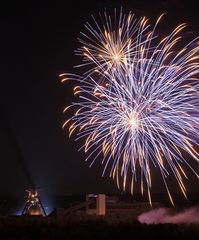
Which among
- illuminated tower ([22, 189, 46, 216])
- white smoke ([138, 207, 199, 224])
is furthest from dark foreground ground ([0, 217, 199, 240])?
illuminated tower ([22, 189, 46, 216])

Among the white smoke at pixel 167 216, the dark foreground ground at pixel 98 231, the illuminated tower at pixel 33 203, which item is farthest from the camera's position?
the illuminated tower at pixel 33 203

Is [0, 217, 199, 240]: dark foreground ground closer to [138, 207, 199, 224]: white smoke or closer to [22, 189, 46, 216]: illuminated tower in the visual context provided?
[138, 207, 199, 224]: white smoke

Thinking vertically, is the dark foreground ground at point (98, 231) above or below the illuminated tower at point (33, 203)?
below

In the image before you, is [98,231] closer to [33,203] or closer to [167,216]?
[167,216]

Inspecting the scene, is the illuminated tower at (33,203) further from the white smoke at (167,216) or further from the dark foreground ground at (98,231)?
the dark foreground ground at (98,231)

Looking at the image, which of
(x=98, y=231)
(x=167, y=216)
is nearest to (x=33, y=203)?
(x=167, y=216)

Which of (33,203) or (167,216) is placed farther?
(33,203)

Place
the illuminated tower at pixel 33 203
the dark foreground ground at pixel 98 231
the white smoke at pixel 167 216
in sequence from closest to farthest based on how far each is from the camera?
the dark foreground ground at pixel 98 231 < the white smoke at pixel 167 216 < the illuminated tower at pixel 33 203

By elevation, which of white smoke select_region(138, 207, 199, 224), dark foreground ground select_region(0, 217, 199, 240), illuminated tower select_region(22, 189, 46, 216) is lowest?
dark foreground ground select_region(0, 217, 199, 240)

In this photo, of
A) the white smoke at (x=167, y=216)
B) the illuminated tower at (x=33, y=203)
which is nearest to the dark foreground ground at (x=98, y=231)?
the white smoke at (x=167, y=216)
